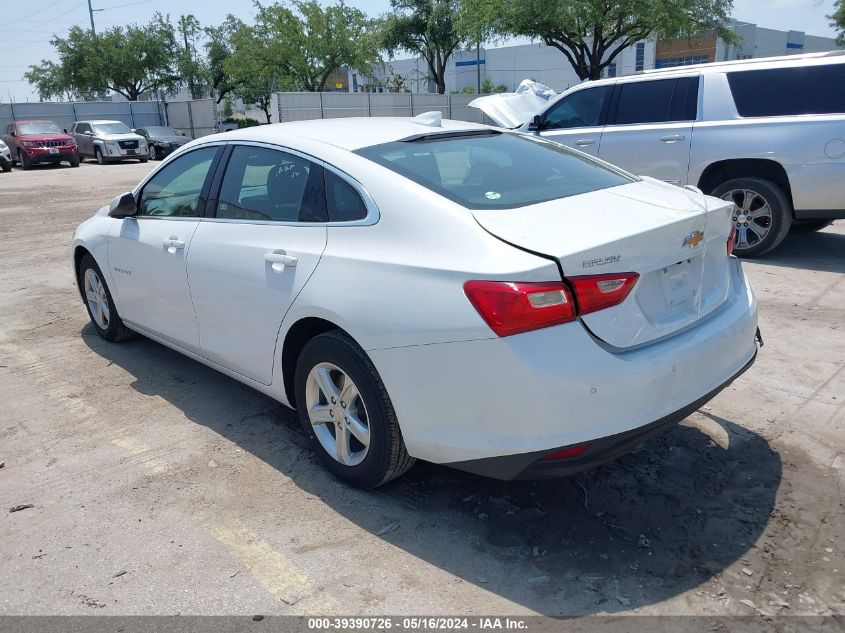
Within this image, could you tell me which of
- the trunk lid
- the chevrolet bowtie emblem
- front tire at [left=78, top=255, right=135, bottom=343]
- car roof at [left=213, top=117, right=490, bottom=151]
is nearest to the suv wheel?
car roof at [left=213, top=117, right=490, bottom=151]

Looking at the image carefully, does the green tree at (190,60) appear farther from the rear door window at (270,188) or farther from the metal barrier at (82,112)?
the rear door window at (270,188)

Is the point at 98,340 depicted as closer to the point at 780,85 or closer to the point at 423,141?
the point at 423,141

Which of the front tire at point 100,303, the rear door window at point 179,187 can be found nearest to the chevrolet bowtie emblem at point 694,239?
the rear door window at point 179,187

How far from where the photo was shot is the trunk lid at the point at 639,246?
271 centimetres

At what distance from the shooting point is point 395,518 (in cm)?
323

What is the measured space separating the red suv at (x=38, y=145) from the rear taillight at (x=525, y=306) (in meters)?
28.8

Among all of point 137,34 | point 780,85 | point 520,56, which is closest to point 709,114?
point 780,85

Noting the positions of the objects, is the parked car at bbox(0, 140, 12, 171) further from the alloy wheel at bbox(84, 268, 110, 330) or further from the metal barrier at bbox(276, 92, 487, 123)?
the alloy wheel at bbox(84, 268, 110, 330)

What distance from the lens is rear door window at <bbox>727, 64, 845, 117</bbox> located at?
7047 mm

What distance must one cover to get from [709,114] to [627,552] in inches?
247

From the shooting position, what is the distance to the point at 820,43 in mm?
70562

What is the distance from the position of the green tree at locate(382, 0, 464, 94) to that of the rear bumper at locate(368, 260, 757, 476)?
42937 mm

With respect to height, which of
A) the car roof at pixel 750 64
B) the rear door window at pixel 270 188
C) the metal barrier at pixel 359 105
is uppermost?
the metal barrier at pixel 359 105

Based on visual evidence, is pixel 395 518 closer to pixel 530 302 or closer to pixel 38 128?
pixel 530 302
